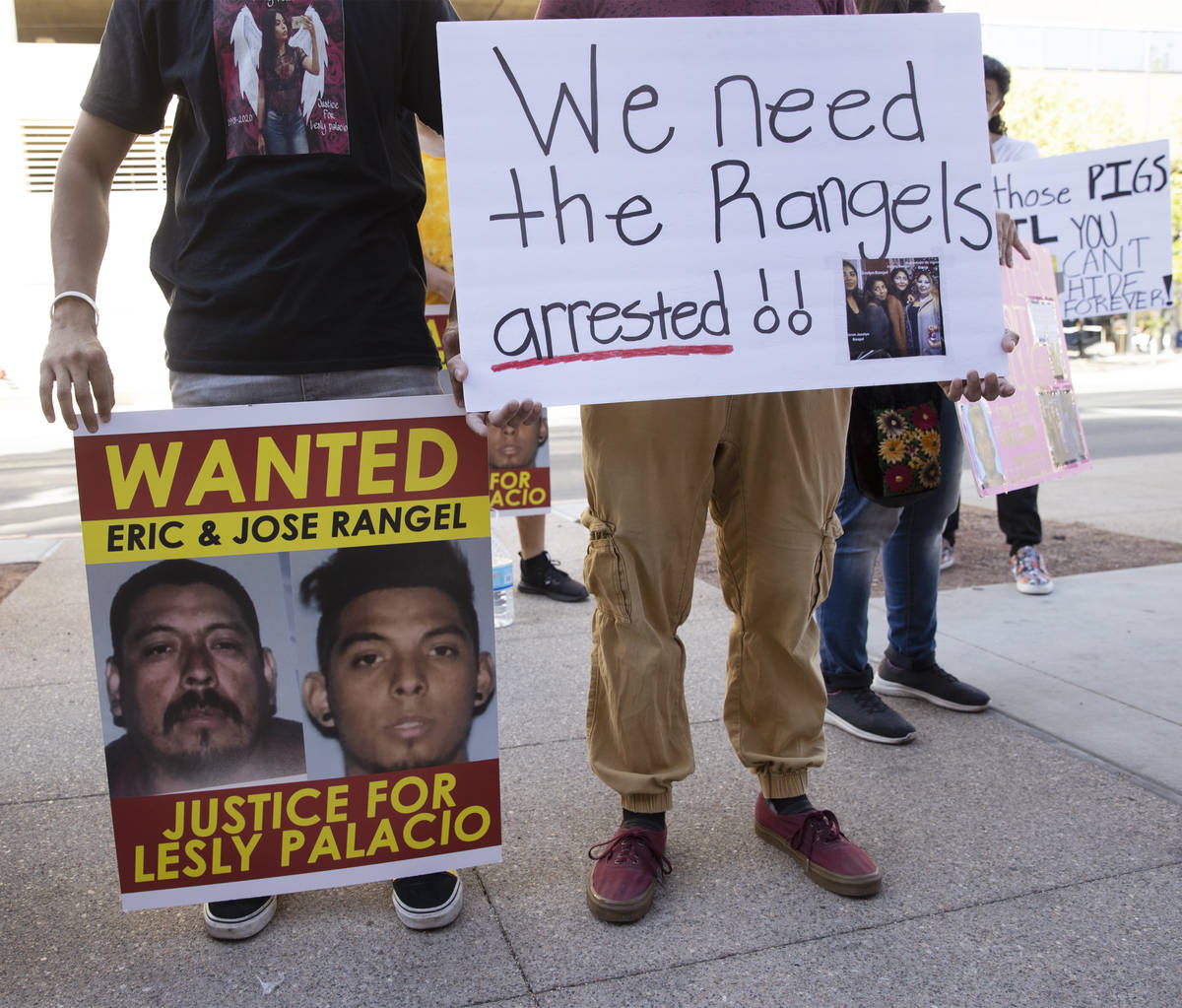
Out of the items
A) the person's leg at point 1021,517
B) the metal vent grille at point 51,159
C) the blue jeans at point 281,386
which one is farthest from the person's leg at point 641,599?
the metal vent grille at point 51,159

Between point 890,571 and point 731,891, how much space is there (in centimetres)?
142

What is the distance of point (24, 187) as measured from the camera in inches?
866

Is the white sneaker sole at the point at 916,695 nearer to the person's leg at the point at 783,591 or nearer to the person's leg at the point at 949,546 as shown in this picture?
the person's leg at the point at 783,591

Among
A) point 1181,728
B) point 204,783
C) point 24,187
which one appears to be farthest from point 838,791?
point 24,187

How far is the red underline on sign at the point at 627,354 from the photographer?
185 centimetres

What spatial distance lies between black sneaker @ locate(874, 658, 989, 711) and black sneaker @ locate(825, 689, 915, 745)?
0.59 ft

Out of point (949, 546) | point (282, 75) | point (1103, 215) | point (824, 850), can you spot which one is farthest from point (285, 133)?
point (949, 546)

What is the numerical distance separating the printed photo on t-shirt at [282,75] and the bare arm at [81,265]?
310 millimetres

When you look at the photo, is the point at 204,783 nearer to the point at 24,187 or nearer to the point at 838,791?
the point at 838,791

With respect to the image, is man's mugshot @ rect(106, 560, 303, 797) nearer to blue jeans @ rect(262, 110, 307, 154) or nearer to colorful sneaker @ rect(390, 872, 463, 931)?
colorful sneaker @ rect(390, 872, 463, 931)

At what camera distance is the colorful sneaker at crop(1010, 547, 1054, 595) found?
14.6 feet

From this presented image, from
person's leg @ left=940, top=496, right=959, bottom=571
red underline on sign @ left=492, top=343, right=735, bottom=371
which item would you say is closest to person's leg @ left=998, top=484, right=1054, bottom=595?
person's leg @ left=940, top=496, right=959, bottom=571

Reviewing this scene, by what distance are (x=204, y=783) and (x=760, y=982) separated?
109cm

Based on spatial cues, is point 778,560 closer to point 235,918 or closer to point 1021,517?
point 235,918
